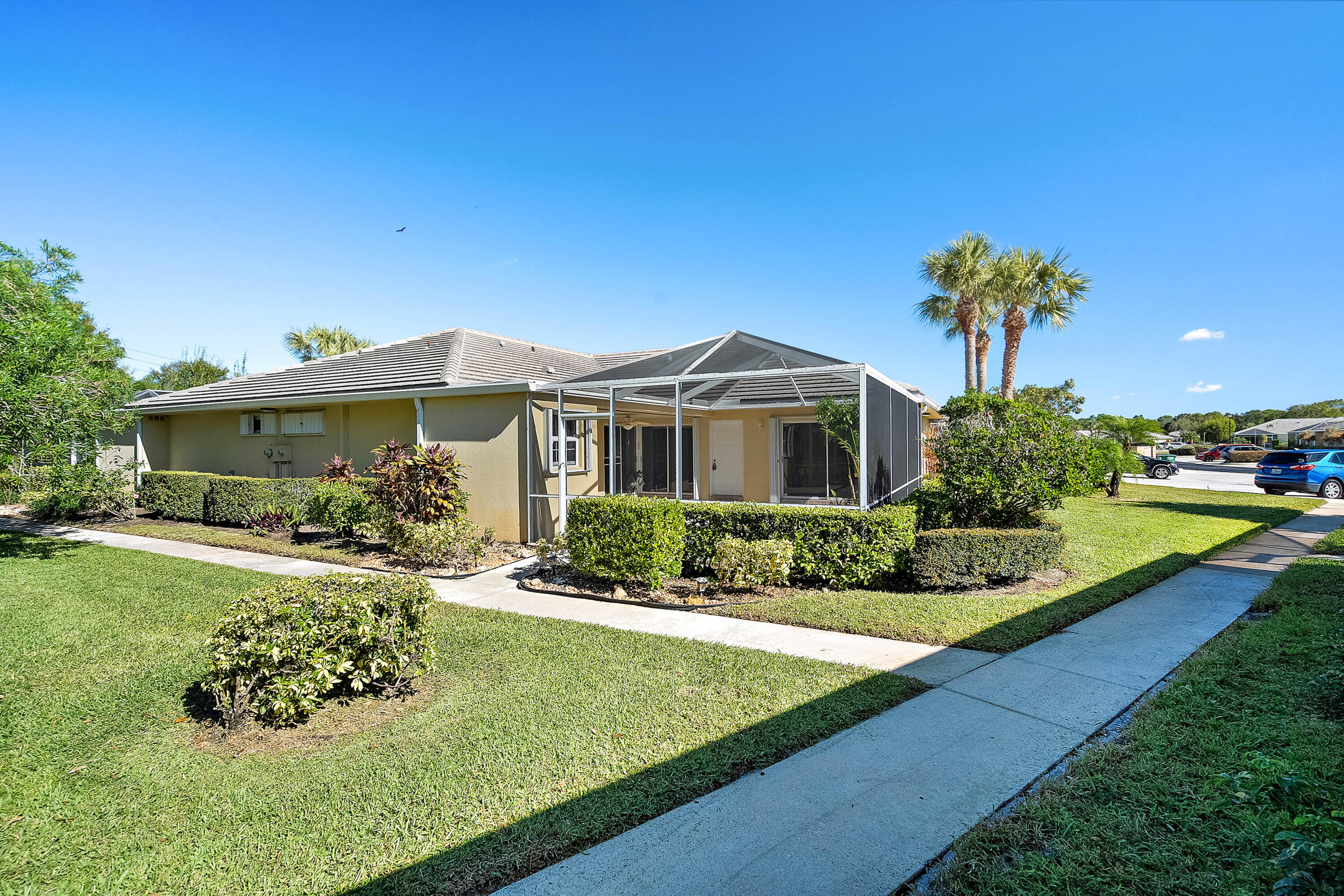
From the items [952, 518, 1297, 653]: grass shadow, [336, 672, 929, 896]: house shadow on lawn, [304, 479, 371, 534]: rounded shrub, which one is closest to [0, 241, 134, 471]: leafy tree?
[304, 479, 371, 534]: rounded shrub

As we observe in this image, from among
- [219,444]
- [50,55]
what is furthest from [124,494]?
[50,55]

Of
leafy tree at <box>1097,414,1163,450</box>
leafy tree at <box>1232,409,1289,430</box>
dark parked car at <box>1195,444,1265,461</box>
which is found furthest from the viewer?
leafy tree at <box>1232,409,1289,430</box>

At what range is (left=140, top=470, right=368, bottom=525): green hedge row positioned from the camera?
12.6 metres

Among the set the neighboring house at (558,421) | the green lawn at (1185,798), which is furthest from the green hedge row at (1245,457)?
the green lawn at (1185,798)

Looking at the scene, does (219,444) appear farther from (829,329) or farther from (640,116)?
(829,329)

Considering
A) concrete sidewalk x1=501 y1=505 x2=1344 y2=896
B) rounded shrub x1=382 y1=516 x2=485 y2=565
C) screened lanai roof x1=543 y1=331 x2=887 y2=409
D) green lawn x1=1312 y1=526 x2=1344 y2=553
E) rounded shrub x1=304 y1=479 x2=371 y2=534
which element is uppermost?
screened lanai roof x1=543 y1=331 x2=887 y2=409

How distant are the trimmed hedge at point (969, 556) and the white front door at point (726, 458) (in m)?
8.16

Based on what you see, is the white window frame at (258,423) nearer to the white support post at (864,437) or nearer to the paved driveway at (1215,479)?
the white support post at (864,437)

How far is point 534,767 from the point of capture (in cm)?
341

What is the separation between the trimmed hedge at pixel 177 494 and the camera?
14062 mm

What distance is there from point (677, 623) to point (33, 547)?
499 inches

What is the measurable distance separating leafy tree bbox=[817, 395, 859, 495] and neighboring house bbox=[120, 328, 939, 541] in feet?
1.11

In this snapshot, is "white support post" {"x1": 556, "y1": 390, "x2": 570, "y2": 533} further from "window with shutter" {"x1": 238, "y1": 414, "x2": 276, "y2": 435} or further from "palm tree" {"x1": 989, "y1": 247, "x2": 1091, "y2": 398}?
"palm tree" {"x1": 989, "y1": 247, "x2": 1091, "y2": 398}

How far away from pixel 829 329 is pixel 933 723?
20.6m
